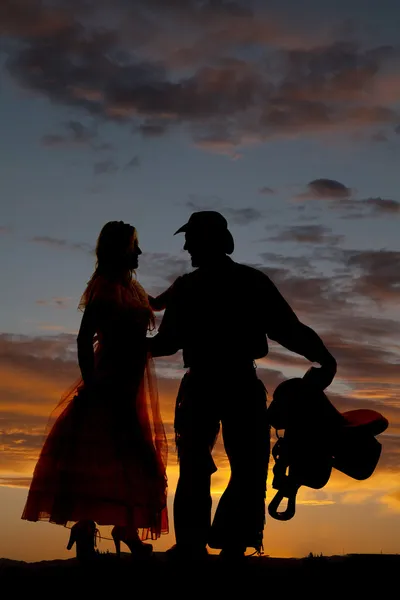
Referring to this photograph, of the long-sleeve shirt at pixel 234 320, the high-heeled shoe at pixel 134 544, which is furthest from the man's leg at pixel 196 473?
the high-heeled shoe at pixel 134 544

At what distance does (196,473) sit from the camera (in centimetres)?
839

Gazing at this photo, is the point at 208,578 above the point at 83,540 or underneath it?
underneath

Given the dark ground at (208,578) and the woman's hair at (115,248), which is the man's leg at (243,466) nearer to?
the dark ground at (208,578)

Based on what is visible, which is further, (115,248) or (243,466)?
(115,248)

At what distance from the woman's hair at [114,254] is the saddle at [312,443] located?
1983mm

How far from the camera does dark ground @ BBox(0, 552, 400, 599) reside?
7.44 meters

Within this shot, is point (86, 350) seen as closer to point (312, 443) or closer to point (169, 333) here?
point (169, 333)

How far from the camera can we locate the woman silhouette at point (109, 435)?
8984 millimetres

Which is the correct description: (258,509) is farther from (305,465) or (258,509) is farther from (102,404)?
(102,404)

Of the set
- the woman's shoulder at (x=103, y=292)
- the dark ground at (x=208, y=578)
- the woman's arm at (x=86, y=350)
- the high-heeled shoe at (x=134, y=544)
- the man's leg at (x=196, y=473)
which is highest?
the woman's shoulder at (x=103, y=292)

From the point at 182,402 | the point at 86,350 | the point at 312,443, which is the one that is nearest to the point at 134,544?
the point at 182,402

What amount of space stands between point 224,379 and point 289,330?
2.54 feet

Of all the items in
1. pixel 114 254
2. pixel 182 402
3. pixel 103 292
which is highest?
pixel 114 254

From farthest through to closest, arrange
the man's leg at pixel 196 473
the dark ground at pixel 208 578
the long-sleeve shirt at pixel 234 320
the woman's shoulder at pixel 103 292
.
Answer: the woman's shoulder at pixel 103 292 < the long-sleeve shirt at pixel 234 320 < the man's leg at pixel 196 473 < the dark ground at pixel 208 578
